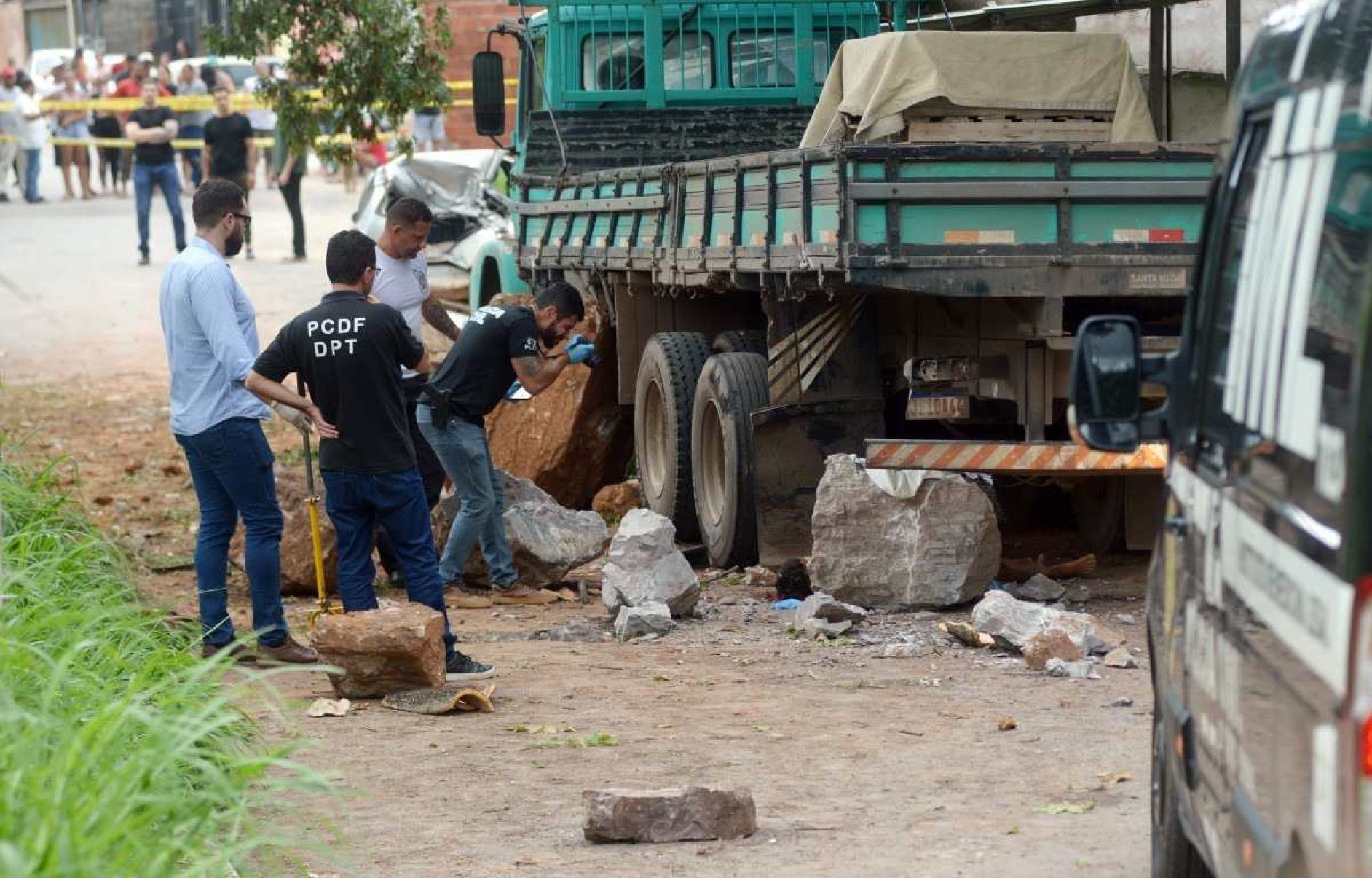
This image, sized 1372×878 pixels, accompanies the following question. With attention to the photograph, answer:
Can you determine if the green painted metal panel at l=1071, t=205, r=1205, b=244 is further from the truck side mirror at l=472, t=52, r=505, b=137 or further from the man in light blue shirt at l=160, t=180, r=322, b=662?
the truck side mirror at l=472, t=52, r=505, b=137

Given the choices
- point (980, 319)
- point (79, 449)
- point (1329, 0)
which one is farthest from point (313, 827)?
point (79, 449)

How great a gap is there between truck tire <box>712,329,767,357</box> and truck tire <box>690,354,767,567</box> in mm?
240

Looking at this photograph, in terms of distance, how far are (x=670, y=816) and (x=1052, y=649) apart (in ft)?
8.24

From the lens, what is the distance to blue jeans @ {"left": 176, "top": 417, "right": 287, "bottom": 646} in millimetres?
7484

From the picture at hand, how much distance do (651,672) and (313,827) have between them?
8.02 feet

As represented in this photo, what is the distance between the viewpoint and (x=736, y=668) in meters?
7.76

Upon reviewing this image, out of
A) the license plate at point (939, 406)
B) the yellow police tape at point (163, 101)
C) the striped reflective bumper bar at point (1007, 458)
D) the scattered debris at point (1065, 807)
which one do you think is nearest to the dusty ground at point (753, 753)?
the scattered debris at point (1065, 807)

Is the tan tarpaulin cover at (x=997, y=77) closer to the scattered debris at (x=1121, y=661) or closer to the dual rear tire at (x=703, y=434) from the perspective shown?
the dual rear tire at (x=703, y=434)

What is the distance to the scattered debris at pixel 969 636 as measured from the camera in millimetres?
7855

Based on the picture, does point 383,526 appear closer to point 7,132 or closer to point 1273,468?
point 1273,468

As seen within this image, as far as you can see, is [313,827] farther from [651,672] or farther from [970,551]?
[970,551]

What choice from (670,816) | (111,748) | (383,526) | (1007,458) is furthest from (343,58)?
(111,748)

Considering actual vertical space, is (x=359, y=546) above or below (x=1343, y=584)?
below

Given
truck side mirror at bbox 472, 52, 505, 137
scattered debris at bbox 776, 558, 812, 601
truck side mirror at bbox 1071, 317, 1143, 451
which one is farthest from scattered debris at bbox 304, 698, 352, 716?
truck side mirror at bbox 472, 52, 505, 137
